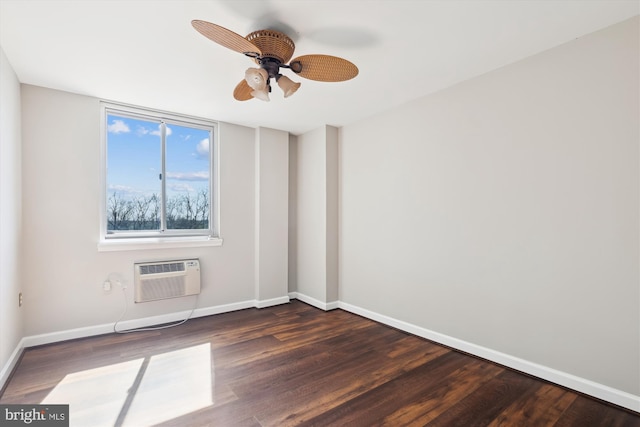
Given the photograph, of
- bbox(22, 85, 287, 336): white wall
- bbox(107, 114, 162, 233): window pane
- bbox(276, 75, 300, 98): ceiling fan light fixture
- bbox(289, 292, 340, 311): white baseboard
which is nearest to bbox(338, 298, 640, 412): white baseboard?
bbox(289, 292, 340, 311): white baseboard

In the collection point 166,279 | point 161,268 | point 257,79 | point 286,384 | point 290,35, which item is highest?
point 290,35

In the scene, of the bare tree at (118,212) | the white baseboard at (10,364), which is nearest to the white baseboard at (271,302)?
the bare tree at (118,212)

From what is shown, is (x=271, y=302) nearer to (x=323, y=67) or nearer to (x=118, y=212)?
(x=118, y=212)

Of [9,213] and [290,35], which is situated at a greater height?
[290,35]

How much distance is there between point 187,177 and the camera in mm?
3906

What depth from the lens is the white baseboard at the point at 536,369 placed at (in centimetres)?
199

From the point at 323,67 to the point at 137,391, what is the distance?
2.54 metres

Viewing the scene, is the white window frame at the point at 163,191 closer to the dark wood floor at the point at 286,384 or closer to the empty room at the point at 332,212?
the empty room at the point at 332,212

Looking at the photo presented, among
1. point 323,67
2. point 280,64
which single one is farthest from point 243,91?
point 323,67

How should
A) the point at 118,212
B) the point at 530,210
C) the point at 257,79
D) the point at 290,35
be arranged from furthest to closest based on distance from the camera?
the point at 118,212, the point at 530,210, the point at 290,35, the point at 257,79

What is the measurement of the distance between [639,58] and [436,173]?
1.51 m

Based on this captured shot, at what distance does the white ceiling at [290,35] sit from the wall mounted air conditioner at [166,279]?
1831 millimetres

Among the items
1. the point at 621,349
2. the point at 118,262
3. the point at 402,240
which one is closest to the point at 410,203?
the point at 402,240

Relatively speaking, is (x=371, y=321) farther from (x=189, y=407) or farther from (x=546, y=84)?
(x=546, y=84)
